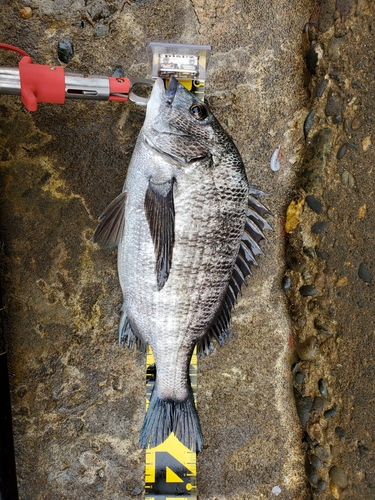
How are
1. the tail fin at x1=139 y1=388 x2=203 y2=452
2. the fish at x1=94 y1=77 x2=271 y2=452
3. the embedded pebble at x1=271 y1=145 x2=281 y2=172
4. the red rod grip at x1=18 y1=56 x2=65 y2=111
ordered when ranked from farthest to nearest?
the embedded pebble at x1=271 y1=145 x2=281 y2=172
the tail fin at x1=139 y1=388 x2=203 y2=452
the fish at x1=94 y1=77 x2=271 y2=452
the red rod grip at x1=18 y1=56 x2=65 y2=111

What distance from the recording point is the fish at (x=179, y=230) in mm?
1938

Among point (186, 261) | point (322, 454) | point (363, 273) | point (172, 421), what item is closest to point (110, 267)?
point (186, 261)

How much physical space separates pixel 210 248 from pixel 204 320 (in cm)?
34

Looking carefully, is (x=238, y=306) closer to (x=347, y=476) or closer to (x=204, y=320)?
(x=204, y=320)

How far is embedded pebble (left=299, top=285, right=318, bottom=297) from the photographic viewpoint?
2467mm

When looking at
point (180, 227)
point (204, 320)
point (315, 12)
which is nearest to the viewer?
point (180, 227)

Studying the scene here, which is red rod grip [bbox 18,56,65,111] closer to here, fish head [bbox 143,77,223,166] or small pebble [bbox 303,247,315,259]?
fish head [bbox 143,77,223,166]

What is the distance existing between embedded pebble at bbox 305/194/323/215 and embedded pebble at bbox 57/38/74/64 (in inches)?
55.3

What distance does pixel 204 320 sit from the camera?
6.84 feet

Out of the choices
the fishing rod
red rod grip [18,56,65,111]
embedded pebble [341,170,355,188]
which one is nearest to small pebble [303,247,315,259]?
embedded pebble [341,170,355,188]

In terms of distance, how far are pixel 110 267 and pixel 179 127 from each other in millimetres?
807

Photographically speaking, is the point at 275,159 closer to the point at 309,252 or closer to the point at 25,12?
the point at 309,252

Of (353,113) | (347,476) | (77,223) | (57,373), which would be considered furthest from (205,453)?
(353,113)

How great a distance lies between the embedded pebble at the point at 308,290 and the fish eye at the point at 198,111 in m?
1.06
